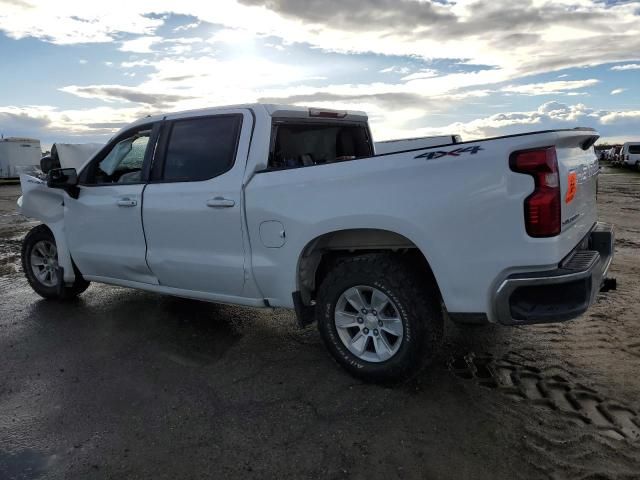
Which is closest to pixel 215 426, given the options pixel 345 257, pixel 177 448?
pixel 177 448

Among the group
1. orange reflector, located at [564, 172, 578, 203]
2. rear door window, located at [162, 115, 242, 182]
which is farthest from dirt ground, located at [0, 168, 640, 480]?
rear door window, located at [162, 115, 242, 182]

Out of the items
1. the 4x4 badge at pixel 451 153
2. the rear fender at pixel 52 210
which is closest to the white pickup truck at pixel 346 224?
the 4x4 badge at pixel 451 153

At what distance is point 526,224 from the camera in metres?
2.91

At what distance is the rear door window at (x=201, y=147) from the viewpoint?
4168 mm

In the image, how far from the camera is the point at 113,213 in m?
4.85

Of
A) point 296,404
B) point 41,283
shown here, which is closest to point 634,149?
point 41,283

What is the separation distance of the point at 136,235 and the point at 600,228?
3834mm

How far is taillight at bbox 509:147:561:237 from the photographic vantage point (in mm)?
2857

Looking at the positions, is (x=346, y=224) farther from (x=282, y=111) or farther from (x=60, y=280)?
(x=60, y=280)

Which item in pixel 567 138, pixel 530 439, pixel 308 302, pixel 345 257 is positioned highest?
pixel 567 138

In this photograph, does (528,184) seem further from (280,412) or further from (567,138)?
(280,412)

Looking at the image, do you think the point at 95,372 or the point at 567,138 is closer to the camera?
the point at 567,138

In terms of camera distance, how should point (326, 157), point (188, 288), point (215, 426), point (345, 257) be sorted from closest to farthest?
1. point (215, 426)
2. point (345, 257)
3. point (188, 288)
4. point (326, 157)

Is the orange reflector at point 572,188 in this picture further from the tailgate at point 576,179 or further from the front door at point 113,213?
the front door at point 113,213
